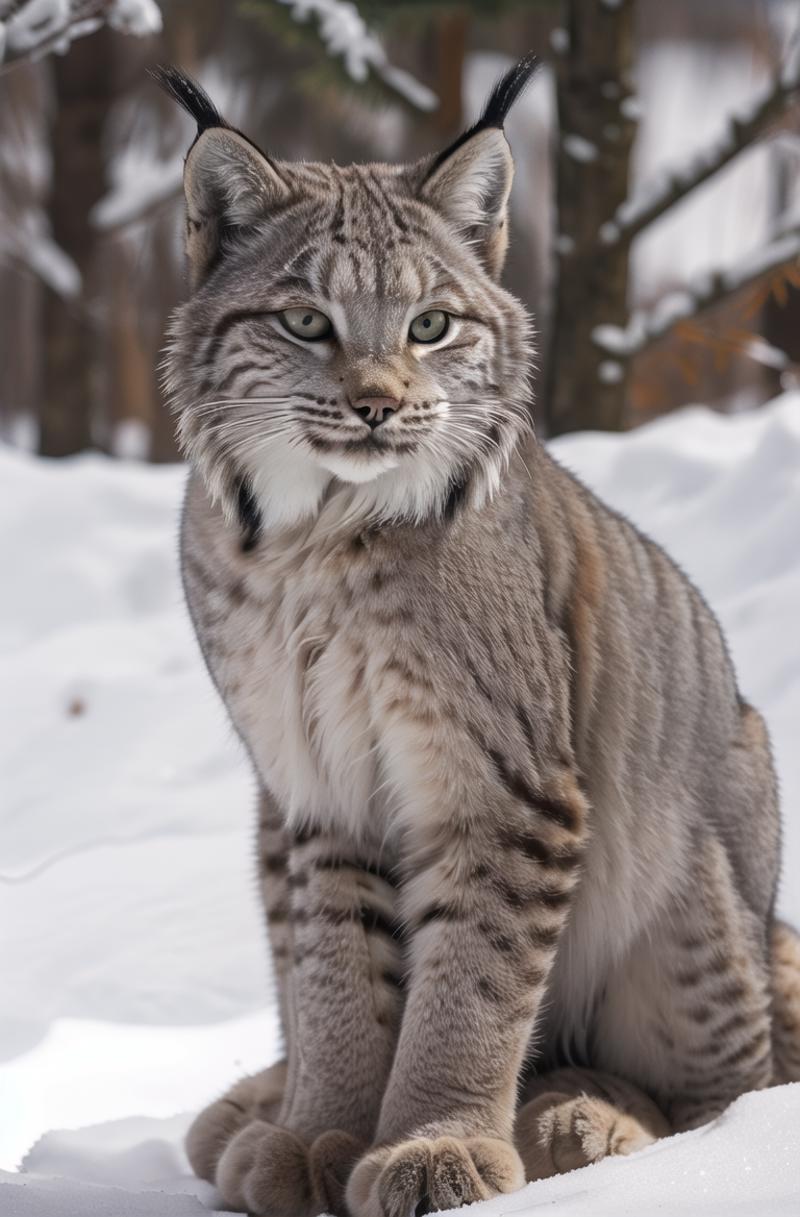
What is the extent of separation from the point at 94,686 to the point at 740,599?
261cm

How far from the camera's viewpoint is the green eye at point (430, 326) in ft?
10.0

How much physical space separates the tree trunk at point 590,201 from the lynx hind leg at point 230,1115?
525 centimetres

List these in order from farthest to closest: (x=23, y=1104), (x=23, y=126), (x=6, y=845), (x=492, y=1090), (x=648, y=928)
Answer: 1. (x=23, y=126)
2. (x=6, y=845)
3. (x=23, y=1104)
4. (x=648, y=928)
5. (x=492, y=1090)

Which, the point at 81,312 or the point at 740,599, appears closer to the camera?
the point at 740,599

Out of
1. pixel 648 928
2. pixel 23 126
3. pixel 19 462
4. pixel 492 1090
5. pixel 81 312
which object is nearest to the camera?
pixel 492 1090

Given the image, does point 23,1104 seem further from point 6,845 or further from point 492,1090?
point 6,845

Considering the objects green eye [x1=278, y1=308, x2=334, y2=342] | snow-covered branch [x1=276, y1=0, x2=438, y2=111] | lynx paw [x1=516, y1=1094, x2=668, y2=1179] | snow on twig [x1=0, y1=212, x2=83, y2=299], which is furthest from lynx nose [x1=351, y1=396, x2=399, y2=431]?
snow on twig [x1=0, y1=212, x2=83, y2=299]

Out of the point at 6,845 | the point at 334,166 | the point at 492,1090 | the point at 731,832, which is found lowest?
the point at 6,845

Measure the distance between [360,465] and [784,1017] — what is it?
1726 millimetres

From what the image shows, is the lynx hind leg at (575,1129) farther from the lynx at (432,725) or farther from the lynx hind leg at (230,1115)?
the lynx hind leg at (230,1115)

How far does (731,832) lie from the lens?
3502 millimetres

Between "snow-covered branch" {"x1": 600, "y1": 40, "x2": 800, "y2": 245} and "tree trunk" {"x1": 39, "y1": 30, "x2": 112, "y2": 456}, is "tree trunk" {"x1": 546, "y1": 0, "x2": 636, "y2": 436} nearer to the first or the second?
"snow-covered branch" {"x1": 600, "y1": 40, "x2": 800, "y2": 245}

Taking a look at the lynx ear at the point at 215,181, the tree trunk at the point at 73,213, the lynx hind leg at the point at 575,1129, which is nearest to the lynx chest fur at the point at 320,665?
Result: the lynx ear at the point at 215,181

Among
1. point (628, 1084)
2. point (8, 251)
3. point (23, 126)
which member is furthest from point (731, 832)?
point (23, 126)
